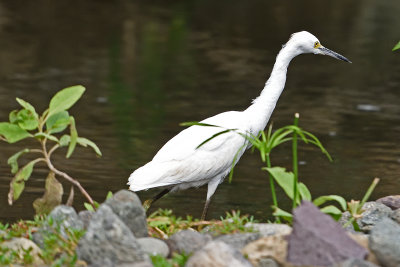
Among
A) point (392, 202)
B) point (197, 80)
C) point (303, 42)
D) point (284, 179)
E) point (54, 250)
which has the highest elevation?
point (303, 42)

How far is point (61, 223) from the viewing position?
13.5 ft

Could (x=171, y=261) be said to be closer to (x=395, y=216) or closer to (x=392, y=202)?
(x=395, y=216)

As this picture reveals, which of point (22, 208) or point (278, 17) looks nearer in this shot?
point (22, 208)

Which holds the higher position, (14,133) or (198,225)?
(14,133)

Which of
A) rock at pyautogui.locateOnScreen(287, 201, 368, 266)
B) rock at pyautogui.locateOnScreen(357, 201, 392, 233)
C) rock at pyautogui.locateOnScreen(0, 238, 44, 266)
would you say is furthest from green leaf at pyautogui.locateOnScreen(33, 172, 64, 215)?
rock at pyautogui.locateOnScreen(357, 201, 392, 233)

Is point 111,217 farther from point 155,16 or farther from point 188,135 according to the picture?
point 155,16

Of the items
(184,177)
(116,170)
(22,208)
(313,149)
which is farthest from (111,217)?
(313,149)

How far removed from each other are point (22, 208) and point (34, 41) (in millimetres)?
8551

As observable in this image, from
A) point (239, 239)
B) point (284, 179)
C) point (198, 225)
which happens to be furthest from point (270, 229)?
point (198, 225)

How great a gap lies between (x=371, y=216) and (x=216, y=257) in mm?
1921

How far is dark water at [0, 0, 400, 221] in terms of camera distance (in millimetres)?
7645

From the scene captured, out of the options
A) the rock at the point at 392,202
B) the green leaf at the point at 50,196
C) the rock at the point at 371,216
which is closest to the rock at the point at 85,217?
the green leaf at the point at 50,196

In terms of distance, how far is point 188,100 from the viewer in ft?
36.2

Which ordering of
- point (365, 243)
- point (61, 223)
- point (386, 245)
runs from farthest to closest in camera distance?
point (61, 223) → point (365, 243) → point (386, 245)
